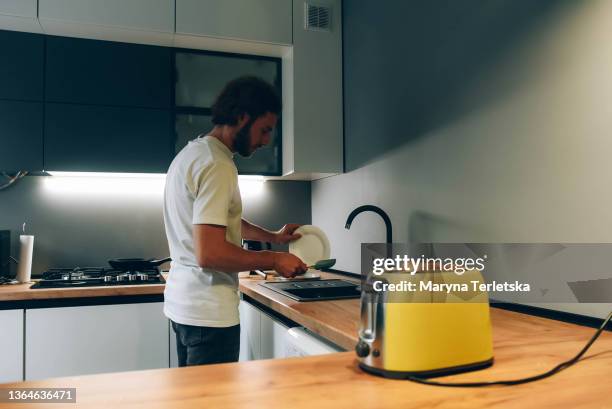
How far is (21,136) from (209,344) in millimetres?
1584

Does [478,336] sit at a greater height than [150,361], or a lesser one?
greater

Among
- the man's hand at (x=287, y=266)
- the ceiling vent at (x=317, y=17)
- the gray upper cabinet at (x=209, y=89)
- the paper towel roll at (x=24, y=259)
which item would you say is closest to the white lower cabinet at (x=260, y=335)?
the man's hand at (x=287, y=266)

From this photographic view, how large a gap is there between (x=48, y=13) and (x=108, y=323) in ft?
4.71

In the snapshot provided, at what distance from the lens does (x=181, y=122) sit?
105 inches

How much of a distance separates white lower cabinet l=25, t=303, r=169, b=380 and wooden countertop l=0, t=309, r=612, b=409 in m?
1.45

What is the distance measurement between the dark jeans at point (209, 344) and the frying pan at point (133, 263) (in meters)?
1.15

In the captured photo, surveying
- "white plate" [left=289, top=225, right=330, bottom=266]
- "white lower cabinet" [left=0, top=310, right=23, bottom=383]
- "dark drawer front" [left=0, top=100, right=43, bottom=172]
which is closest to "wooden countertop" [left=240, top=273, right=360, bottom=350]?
"white plate" [left=289, top=225, right=330, bottom=266]

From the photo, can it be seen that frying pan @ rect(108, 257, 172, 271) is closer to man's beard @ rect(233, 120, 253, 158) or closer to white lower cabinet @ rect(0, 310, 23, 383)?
white lower cabinet @ rect(0, 310, 23, 383)

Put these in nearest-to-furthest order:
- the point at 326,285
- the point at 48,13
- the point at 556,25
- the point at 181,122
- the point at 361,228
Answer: the point at 556,25 → the point at 326,285 → the point at 48,13 → the point at 361,228 → the point at 181,122

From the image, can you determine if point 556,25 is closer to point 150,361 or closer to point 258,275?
point 258,275

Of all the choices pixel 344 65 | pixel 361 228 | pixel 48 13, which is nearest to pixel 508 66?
pixel 361 228

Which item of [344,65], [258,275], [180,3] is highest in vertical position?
[180,3]

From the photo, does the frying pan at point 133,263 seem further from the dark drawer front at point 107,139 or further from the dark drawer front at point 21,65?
the dark drawer front at point 21,65

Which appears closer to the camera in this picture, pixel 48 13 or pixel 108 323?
pixel 108 323
